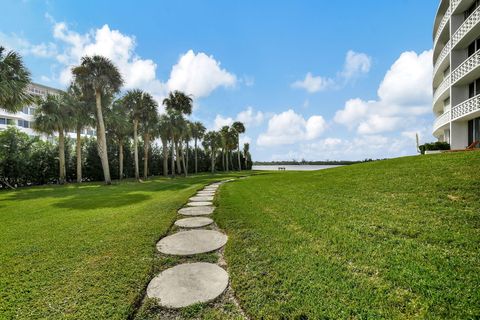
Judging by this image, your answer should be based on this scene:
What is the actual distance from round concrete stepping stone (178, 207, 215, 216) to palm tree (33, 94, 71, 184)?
63.6ft

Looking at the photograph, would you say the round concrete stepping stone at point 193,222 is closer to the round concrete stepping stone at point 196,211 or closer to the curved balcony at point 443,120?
the round concrete stepping stone at point 196,211

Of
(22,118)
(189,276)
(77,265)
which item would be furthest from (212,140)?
(189,276)

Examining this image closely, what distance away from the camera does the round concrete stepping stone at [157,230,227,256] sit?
3.38 meters

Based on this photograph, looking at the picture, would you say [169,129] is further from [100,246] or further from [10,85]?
[100,246]

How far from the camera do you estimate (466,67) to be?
12359mm

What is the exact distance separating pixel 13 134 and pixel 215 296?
27.2 meters

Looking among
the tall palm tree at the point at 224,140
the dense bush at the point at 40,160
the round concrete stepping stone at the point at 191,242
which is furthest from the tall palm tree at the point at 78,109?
the tall palm tree at the point at 224,140

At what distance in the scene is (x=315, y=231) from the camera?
3807mm

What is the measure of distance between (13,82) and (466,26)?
26.7 metres

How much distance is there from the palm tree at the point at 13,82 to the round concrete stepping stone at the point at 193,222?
14.9 metres

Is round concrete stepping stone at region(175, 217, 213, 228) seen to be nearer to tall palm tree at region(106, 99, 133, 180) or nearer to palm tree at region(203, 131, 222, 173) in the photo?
tall palm tree at region(106, 99, 133, 180)

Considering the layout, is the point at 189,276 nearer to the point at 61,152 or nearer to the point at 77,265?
the point at 77,265

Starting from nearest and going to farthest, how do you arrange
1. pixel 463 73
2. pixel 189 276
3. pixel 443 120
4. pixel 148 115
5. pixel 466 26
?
pixel 189 276
pixel 466 26
pixel 463 73
pixel 443 120
pixel 148 115

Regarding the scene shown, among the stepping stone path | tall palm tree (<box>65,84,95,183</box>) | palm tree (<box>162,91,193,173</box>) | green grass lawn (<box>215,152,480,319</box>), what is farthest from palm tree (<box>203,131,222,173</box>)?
the stepping stone path
